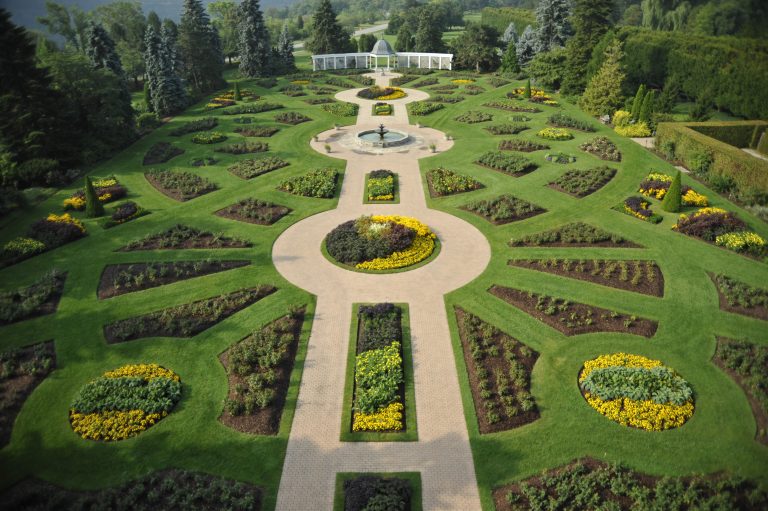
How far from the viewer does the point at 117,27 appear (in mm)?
81250

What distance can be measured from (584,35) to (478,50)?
22.4m

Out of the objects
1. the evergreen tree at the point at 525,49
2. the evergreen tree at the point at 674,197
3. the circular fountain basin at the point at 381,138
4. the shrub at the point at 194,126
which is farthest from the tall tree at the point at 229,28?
the evergreen tree at the point at 674,197

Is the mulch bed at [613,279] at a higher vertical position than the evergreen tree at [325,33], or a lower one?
lower

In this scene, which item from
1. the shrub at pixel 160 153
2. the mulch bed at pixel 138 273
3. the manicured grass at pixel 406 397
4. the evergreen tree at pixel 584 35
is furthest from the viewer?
the evergreen tree at pixel 584 35

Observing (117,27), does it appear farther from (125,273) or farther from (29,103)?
(125,273)

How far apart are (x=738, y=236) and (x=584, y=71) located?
1477 inches

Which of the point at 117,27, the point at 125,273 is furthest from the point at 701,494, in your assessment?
the point at 117,27

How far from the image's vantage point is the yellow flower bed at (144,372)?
1944cm

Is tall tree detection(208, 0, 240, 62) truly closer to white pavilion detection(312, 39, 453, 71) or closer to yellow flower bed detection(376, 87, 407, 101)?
white pavilion detection(312, 39, 453, 71)

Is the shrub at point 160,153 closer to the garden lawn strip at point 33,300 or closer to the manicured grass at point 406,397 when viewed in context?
the garden lawn strip at point 33,300

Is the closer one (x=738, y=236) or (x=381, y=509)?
(x=381, y=509)

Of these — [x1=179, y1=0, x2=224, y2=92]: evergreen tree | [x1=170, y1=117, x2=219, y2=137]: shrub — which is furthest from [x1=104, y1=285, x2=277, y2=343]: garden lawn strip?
[x1=179, y1=0, x2=224, y2=92]: evergreen tree

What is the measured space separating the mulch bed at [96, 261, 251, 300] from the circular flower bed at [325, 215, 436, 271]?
5702mm

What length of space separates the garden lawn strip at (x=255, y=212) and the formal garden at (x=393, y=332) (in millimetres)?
296
